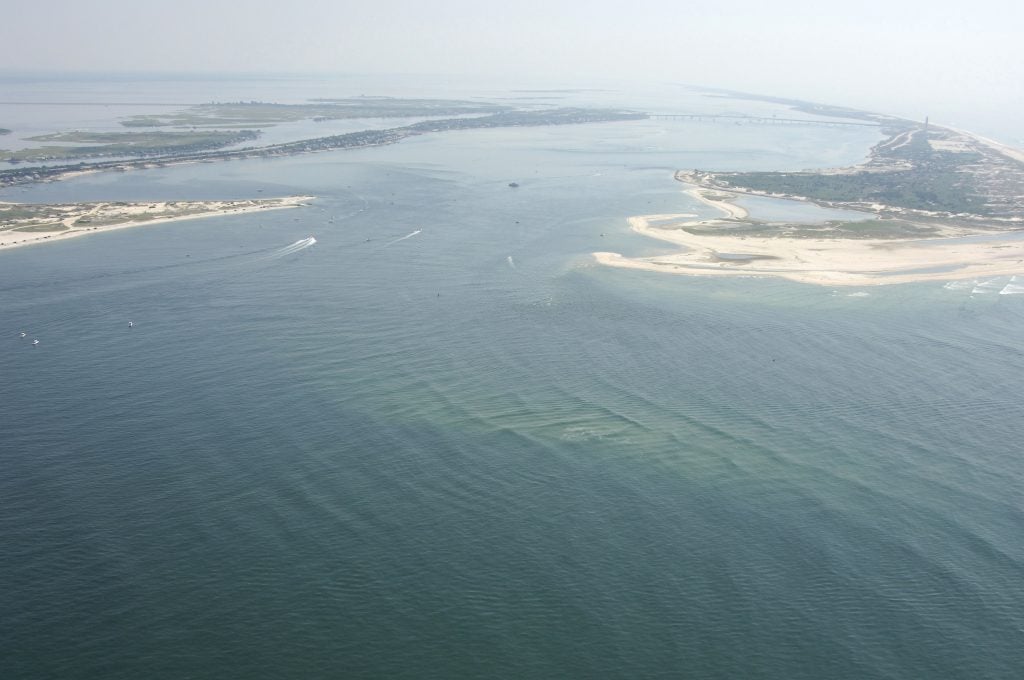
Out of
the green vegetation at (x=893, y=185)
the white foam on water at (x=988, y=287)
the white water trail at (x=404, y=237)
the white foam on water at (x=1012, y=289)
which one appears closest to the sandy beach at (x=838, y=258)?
the white foam on water at (x=988, y=287)

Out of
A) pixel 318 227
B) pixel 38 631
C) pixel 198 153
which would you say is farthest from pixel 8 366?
pixel 198 153

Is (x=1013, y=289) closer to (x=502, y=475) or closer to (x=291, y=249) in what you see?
(x=502, y=475)

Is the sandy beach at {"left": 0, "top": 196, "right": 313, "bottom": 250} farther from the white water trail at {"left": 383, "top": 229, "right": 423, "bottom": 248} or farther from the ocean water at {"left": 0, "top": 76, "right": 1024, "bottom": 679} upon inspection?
the white water trail at {"left": 383, "top": 229, "right": 423, "bottom": 248}

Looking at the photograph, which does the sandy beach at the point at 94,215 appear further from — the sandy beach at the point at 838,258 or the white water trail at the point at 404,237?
the sandy beach at the point at 838,258

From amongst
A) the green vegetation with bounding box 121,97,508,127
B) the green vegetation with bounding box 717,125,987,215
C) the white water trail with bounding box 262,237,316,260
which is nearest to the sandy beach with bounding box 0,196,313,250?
the white water trail with bounding box 262,237,316,260

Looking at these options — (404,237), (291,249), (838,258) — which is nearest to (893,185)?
(838,258)

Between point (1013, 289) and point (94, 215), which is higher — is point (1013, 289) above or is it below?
below

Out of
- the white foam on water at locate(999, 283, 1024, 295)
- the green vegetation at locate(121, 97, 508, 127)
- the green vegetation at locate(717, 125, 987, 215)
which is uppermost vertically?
the green vegetation at locate(121, 97, 508, 127)
